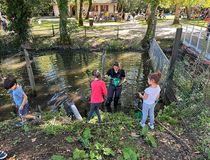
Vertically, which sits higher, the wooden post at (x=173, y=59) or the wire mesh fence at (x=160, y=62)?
the wooden post at (x=173, y=59)

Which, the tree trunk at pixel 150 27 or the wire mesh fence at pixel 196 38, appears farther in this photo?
the tree trunk at pixel 150 27

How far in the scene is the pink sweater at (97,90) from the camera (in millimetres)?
5754

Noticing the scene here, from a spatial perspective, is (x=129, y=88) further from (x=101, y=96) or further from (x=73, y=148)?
(x=73, y=148)

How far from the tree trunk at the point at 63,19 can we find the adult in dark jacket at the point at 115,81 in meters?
11.2

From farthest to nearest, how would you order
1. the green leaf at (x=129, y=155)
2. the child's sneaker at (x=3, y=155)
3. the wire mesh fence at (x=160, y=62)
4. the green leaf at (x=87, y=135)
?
the wire mesh fence at (x=160, y=62) → the green leaf at (x=87, y=135) → the child's sneaker at (x=3, y=155) → the green leaf at (x=129, y=155)

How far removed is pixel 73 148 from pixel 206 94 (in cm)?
363

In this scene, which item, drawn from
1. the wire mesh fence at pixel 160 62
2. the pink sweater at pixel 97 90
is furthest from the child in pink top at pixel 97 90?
the wire mesh fence at pixel 160 62

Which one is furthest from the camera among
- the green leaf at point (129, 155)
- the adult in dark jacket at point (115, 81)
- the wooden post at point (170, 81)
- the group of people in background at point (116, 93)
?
the wooden post at point (170, 81)

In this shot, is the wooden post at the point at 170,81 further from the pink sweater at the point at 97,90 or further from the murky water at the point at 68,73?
the pink sweater at the point at 97,90

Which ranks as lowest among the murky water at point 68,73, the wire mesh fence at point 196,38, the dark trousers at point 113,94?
the murky water at point 68,73

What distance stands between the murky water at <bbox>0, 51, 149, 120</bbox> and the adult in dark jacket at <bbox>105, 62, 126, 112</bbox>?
0.67m

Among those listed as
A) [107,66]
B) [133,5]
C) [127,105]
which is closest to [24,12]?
[107,66]

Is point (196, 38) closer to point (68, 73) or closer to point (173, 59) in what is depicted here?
point (173, 59)

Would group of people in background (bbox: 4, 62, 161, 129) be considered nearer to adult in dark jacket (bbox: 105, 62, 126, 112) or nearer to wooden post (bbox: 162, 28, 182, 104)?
adult in dark jacket (bbox: 105, 62, 126, 112)
